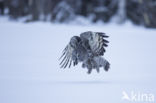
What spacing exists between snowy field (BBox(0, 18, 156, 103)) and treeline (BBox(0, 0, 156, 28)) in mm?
1792

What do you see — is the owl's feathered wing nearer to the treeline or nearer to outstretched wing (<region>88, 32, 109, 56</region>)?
outstretched wing (<region>88, 32, 109, 56</region>)

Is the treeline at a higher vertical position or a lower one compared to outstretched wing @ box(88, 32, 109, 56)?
higher

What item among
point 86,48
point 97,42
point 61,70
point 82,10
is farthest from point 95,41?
point 82,10

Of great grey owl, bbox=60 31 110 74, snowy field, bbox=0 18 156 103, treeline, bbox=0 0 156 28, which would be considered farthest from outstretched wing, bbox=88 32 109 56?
treeline, bbox=0 0 156 28

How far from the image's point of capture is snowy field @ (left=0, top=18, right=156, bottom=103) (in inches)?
212

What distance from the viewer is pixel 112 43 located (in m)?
10.4

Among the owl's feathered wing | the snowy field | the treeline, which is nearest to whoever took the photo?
the snowy field

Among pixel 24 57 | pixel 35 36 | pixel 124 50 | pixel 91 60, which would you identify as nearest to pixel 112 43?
pixel 124 50

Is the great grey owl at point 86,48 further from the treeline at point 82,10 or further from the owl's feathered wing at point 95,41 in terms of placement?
the treeline at point 82,10

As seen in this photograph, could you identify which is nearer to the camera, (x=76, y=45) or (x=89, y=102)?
(x=89, y=102)

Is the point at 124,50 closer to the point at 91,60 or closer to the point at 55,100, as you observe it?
the point at 91,60

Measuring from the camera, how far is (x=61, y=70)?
7.18 m

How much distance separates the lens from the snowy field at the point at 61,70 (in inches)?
212

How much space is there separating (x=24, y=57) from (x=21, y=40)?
5.89 feet
